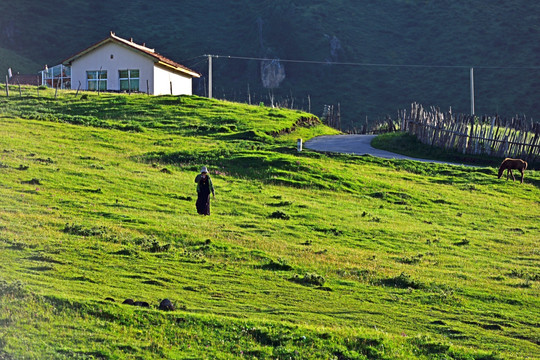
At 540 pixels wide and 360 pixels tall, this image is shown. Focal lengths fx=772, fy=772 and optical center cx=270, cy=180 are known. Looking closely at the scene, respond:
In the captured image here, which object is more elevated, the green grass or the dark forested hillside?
the dark forested hillside

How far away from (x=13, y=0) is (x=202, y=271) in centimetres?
14527

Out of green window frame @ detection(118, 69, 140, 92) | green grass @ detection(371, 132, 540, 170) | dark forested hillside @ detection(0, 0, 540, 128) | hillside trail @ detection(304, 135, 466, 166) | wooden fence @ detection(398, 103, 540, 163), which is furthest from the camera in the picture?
dark forested hillside @ detection(0, 0, 540, 128)

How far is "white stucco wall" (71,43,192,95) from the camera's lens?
75.4 m

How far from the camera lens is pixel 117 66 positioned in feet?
250

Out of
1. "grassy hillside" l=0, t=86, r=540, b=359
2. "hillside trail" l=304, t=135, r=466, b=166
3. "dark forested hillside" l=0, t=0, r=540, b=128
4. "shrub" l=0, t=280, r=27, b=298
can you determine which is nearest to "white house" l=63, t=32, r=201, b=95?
"hillside trail" l=304, t=135, r=466, b=166

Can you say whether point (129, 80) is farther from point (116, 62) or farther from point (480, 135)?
point (480, 135)

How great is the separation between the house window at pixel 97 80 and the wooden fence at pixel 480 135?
3301cm

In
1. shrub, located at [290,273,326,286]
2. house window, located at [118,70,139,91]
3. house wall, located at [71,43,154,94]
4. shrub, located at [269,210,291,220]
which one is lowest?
shrub, located at [290,273,326,286]

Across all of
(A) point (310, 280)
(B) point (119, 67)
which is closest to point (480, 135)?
(A) point (310, 280)

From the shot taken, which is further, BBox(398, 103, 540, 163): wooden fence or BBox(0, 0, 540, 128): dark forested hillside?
BBox(0, 0, 540, 128): dark forested hillside

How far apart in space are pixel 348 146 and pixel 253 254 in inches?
1360

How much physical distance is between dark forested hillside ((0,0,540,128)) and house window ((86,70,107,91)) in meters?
36.4

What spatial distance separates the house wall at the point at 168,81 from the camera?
251 ft

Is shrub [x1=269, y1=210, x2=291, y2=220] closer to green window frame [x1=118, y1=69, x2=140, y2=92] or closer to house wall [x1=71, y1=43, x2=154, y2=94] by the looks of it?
house wall [x1=71, y1=43, x2=154, y2=94]
